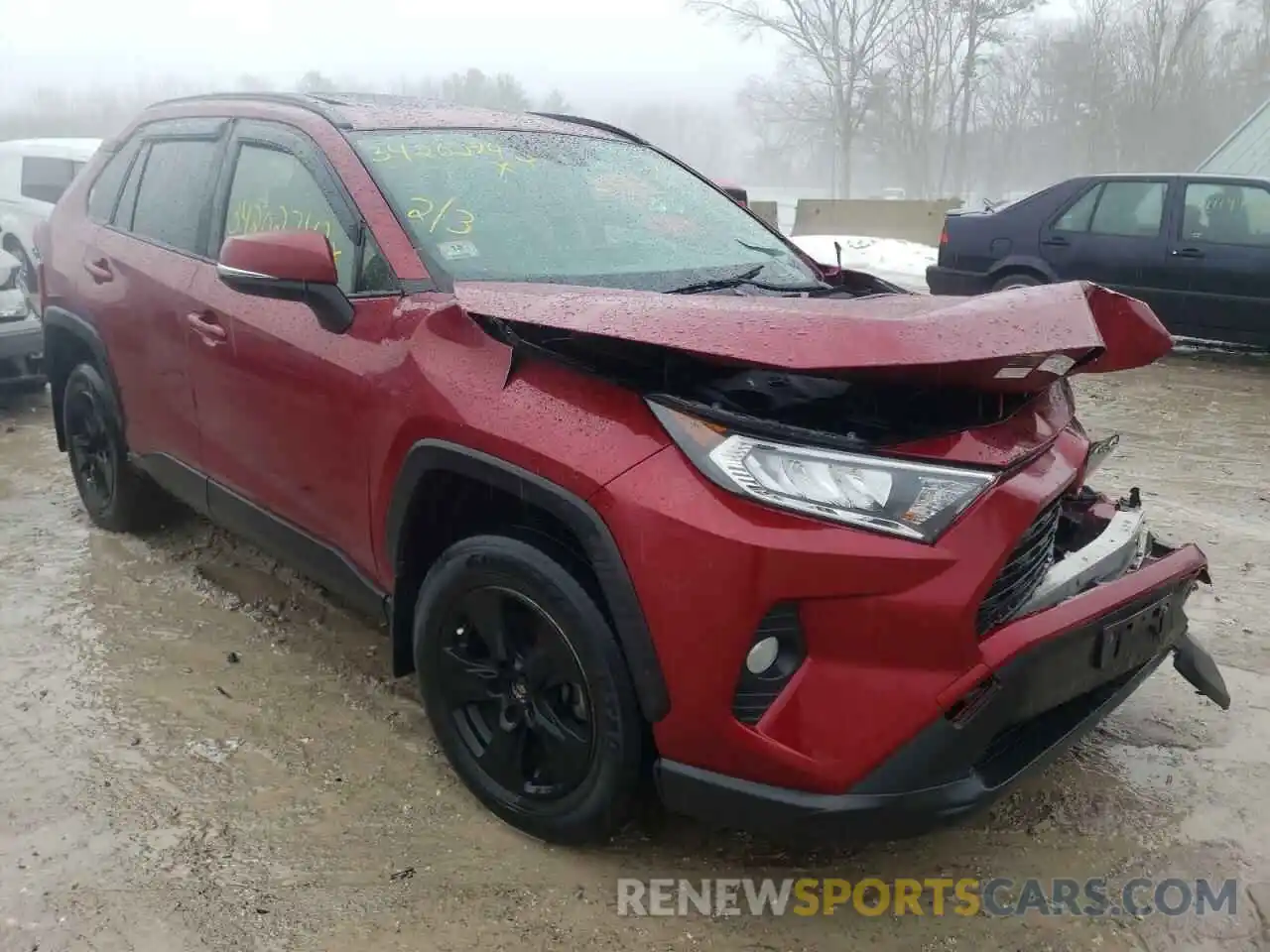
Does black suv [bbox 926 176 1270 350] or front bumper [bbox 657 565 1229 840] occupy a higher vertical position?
black suv [bbox 926 176 1270 350]

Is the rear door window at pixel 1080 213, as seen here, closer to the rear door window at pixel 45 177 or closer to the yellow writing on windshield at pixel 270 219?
the yellow writing on windshield at pixel 270 219

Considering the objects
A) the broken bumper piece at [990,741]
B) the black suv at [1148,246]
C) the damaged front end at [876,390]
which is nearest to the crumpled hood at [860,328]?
the damaged front end at [876,390]

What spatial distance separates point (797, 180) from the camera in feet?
234

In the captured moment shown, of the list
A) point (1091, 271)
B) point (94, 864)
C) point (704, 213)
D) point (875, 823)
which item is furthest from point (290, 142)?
point (1091, 271)

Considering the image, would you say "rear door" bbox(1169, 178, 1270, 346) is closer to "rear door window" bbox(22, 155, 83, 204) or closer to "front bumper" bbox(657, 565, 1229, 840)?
"front bumper" bbox(657, 565, 1229, 840)

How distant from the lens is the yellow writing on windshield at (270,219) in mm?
3033

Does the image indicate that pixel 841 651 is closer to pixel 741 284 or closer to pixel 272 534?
pixel 741 284

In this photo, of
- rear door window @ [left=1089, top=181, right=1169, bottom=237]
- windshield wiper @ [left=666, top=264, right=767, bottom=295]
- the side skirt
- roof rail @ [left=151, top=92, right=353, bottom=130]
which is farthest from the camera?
rear door window @ [left=1089, top=181, right=1169, bottom=237]

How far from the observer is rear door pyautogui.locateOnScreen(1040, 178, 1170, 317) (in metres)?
8.80

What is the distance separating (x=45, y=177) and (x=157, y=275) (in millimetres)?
7959

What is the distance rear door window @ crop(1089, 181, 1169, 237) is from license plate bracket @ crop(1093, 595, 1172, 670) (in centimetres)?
753

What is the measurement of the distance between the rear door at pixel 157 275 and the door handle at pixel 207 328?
0.06m

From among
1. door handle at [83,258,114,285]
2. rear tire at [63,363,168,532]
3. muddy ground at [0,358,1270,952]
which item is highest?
door handle at [83,258,114,285]

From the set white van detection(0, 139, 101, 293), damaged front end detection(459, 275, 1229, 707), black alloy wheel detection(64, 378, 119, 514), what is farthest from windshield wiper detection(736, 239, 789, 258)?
white van detection(0, 139, 101, 293)
